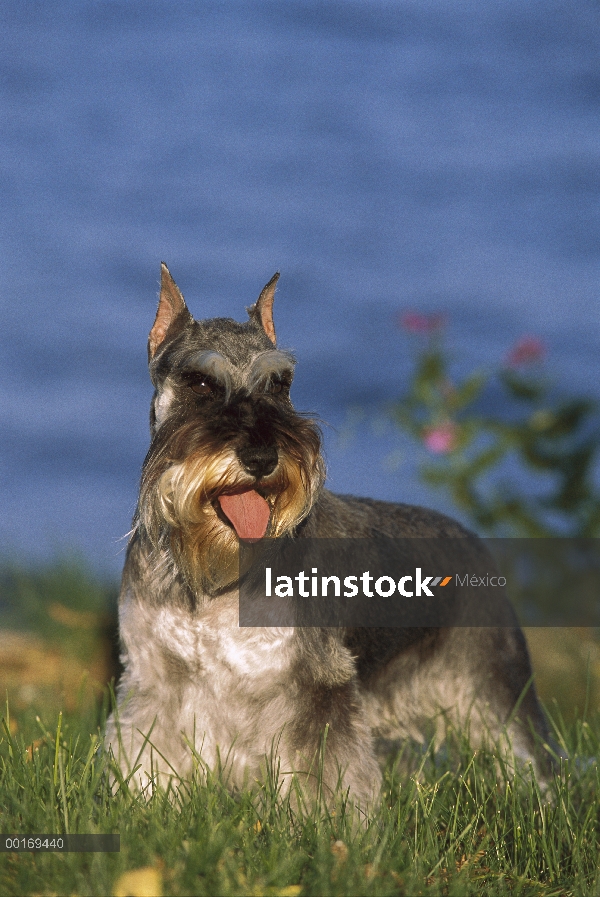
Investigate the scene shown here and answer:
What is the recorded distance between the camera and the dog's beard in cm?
586

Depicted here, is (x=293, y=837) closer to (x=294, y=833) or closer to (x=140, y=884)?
(x=294, y=833)

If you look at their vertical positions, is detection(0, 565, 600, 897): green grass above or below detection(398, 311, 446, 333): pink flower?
below

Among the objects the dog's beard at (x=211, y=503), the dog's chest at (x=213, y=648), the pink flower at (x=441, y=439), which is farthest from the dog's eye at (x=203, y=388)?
the pink flower at (x=441, y=439)

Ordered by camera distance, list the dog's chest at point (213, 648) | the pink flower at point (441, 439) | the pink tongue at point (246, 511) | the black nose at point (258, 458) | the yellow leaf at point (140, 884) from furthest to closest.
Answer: the pink flower at point (441, 439)
the dog's chest at point (213, 648)
the pink tongue at point (246, 511)
the black nose at point (258, 458)
the yellow leaf at point (140, 884)

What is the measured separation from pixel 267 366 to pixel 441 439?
6.82 m

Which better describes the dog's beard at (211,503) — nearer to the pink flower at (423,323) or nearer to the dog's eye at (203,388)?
the dog's eye at (203,388)

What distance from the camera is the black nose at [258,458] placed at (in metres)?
5.80

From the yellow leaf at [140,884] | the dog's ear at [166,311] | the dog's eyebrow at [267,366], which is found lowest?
the yellow leaf at [140,884]

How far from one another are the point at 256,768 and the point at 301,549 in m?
1.43

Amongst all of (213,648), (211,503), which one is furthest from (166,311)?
(213,648)

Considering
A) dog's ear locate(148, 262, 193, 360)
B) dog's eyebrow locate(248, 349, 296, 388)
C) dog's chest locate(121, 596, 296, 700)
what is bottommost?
dog's chest locate(121, 596, 296, 700)

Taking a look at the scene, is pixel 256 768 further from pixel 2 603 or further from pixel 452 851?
pixel 2 603

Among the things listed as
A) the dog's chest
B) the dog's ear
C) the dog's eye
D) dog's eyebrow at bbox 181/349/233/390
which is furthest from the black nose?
the dog's ear
